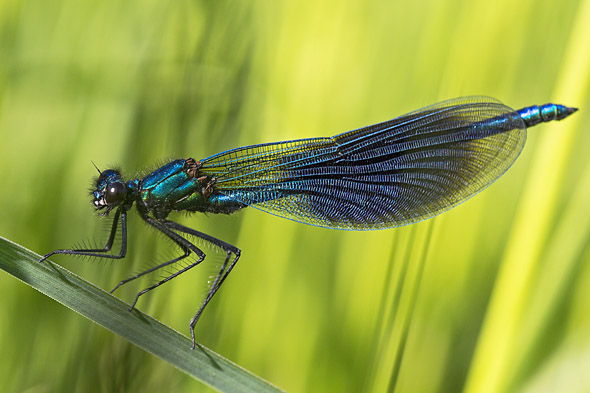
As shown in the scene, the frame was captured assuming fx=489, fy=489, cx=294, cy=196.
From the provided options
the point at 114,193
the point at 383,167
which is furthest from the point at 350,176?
the point at 114,193

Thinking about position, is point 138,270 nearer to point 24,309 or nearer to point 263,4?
point 24,309

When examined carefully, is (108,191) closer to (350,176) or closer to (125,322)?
(125,322)

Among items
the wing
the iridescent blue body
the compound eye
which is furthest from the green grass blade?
the wing

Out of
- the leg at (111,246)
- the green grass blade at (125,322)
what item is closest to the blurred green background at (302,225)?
the leg at (111,246)

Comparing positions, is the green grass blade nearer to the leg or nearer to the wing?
the leg

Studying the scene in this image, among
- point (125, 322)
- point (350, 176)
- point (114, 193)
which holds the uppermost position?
point (350, 176)

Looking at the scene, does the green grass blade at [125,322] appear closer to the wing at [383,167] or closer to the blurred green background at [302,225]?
the blurred green background at [302,225]

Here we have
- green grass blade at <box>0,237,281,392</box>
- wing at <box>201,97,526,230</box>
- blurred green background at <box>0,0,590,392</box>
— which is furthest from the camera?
wing at <box>201,97,526,230</box>

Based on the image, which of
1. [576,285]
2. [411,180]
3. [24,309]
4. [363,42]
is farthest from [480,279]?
[24,309]
